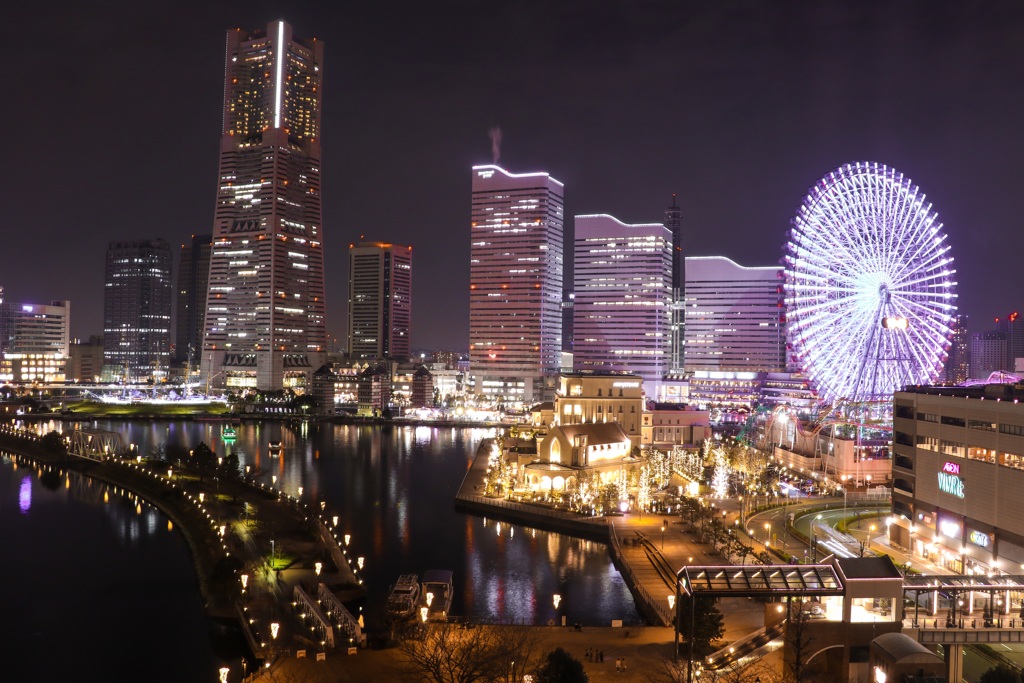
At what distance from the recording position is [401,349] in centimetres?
10662

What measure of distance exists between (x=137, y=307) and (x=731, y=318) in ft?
278

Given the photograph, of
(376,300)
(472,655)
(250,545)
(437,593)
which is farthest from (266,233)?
(472,655)

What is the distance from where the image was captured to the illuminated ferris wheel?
91.7ft

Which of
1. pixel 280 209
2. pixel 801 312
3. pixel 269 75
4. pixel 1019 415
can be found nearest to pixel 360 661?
pixel 1019 415

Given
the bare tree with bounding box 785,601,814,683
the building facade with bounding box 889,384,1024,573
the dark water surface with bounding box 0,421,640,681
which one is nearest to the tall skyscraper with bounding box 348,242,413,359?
the dark water surface with bounding box 0,421,640,681

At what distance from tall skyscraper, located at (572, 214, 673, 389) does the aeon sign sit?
54559mm

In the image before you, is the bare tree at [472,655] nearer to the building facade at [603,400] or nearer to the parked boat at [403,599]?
the parked boat at [403,599]

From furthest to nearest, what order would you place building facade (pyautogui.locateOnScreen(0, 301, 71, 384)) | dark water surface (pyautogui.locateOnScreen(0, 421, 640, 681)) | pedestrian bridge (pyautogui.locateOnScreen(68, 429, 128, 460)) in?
building facade (pyautogui.locateOnScreen(0, 301, 71, 384)) < pedestrian bridge (pyautogui.locateOnScreen(68, 429, 128, 460)) < dark water surface (pyautogui.locateOnScreen(0, 421, 640, 681))

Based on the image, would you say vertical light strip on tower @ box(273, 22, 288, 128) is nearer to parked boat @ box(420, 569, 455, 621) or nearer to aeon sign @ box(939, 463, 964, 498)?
parked boat @ box(420, 569, 455, 621)

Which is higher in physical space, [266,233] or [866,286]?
[266,233]

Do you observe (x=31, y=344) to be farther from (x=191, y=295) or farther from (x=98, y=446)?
(x=98, y=446)

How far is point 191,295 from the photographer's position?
418 ft

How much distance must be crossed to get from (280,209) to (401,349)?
31.8 meters

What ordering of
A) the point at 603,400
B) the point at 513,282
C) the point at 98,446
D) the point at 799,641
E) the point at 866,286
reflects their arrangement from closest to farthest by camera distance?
1. the point at 799,641
2. the point at 866,286
3. the point at 98,446
4. the point at 603,400
5. the point at 513,282
